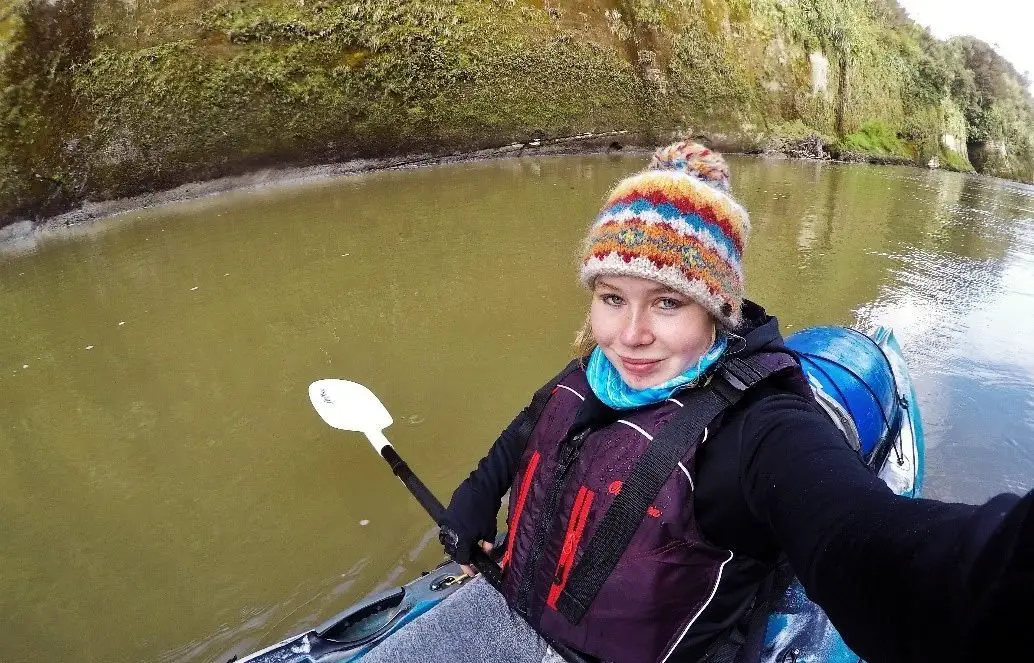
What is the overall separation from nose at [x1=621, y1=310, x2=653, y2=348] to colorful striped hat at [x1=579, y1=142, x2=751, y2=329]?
10 cm

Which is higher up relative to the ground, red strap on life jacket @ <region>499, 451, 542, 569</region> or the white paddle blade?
red strap on life jacket @ <region>499, 451, 542, 569</region>

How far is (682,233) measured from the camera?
130 centimetres

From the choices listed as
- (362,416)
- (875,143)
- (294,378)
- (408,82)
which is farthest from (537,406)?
(875,143)

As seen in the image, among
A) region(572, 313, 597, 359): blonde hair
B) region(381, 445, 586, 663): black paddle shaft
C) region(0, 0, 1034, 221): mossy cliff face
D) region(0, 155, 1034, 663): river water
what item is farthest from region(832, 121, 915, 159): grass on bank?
region(572, 313, 597, 359): blonde hair

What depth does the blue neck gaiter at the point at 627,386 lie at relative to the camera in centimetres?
132

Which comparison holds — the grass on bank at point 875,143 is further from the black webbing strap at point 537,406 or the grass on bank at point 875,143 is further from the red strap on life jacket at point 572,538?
the red strap on life jacket at point 572,538

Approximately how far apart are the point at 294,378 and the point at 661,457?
3.70 meters

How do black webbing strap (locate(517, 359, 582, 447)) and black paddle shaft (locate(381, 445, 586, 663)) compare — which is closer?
black paddle shaft (locate(381, 445, 586, 663))

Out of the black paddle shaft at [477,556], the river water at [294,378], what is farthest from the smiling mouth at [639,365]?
the river water at [294,378]

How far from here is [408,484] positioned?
226cm

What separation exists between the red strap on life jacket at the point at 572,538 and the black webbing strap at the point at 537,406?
0.36 m

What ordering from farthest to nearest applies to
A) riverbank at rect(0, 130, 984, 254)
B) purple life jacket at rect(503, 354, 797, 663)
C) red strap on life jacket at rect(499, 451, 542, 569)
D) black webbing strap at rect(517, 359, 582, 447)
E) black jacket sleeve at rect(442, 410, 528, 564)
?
riverbank at rect(0, 130, 984, 254) → black jacket sleeve at rect(442, 410, 528, 564) → black webbing strap at rect(517, 359, 582, 447) → red strap on life jacket at rect(499, 451, 542, 569) → purple life jacket at rect(503, 354, 797, 663)

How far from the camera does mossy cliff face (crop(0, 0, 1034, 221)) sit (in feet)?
34.8

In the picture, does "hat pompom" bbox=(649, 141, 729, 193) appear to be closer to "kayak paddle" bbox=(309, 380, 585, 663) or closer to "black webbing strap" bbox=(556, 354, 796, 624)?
"black webbing strap" bbox=(556, 354, 796, 624)
